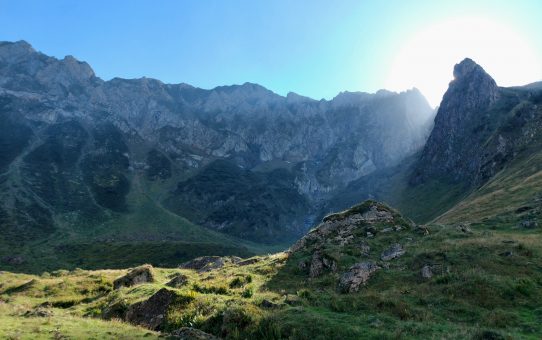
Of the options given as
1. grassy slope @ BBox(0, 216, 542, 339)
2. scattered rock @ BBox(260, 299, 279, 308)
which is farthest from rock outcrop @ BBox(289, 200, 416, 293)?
scattered rock @ BBox(260, 299, 279, 308)

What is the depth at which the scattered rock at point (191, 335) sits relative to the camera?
20.9 metres

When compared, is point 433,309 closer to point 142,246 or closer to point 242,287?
point 242,287

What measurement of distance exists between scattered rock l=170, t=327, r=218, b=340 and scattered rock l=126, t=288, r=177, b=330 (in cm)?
496

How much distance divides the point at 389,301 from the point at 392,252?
14.4 m

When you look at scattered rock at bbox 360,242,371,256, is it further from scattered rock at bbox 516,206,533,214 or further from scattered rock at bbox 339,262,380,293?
scattered rock at bbox 516,206,533,214

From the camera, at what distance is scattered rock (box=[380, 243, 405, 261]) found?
3804cm

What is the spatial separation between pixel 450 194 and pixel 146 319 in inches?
6975

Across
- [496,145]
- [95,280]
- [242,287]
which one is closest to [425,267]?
[242,287]

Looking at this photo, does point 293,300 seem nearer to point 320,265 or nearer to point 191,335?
point 191,335

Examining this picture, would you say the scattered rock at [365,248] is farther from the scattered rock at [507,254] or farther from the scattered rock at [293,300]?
the scattered rock at [293,300]

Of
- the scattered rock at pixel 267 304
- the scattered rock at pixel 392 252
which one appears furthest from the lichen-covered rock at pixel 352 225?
the scattered rock at pixel 267 304

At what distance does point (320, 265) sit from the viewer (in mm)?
37812

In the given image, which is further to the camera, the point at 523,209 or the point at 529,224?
the point at 523,209

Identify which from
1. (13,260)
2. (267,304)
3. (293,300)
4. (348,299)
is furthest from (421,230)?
(13,260)
